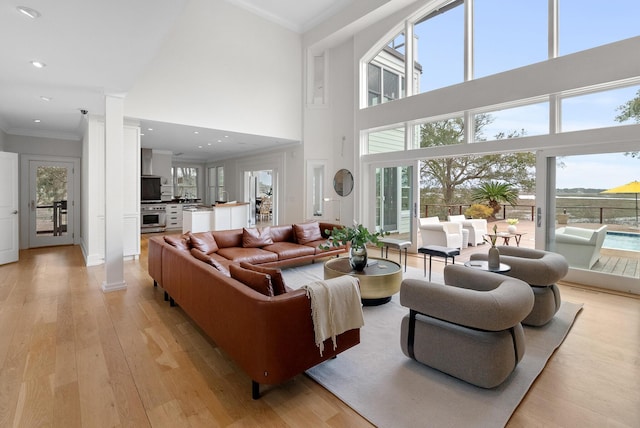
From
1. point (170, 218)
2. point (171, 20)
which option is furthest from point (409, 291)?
point (170, 218)

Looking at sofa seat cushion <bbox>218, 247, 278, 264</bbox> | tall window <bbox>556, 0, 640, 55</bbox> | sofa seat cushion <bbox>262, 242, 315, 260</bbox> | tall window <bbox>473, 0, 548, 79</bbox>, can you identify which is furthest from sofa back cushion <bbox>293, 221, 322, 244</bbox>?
tall window <bbox>556, 0, 640, 55</bbox>

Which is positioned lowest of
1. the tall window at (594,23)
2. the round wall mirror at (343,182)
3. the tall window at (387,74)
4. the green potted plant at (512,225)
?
the green potted plant at (512,225)

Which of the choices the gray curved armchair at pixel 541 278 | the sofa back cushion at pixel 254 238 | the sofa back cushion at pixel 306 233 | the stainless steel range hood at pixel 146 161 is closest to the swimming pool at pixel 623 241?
the gray curved armchair at pixel 541 278

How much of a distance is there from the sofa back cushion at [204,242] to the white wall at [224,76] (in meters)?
2.53

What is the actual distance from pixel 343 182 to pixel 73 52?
564cm

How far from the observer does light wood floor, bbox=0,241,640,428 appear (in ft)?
6.10

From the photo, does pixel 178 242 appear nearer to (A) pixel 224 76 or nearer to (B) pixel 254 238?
(B) pixel 254 238

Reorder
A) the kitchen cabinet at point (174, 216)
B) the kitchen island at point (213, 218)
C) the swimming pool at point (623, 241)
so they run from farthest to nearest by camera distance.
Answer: the kitchen cabinet at point (174, 216) → the kitchen island at point (213, 218) → the swimming pool at point (623, 241)

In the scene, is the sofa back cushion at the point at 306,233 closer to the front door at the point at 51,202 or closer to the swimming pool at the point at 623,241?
the swimming pool at the point at 623,241

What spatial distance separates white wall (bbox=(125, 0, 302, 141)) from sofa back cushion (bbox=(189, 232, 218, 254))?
99.5 inches

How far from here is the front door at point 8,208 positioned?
5.36 metres

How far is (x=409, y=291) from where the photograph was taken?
2369 mm

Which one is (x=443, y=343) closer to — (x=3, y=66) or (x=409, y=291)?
(x=409, y=291)

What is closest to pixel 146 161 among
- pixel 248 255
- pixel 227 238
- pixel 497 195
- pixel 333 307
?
pixel 227 238
